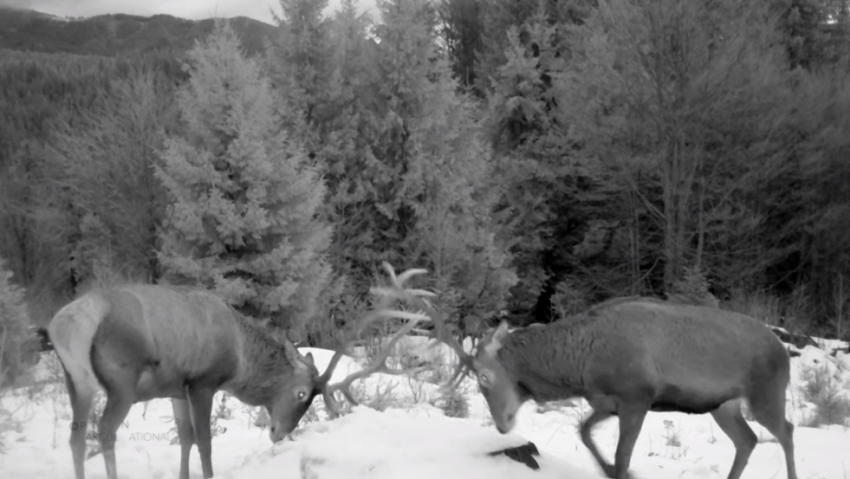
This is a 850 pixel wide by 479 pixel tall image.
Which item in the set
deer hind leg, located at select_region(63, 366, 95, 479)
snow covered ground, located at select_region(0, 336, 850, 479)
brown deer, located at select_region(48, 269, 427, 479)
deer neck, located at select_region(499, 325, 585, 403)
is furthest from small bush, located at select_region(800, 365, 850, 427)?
deer hind leg, located at select_region(63, 366, 95, 479)

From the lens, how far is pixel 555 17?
31.8 m

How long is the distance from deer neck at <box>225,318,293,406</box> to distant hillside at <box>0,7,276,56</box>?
6043cm

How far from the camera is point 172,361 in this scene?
569 centimetres

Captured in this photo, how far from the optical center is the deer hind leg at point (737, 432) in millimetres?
5883

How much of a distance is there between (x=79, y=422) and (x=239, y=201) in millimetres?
12598

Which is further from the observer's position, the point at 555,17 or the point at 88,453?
the point at 555,17

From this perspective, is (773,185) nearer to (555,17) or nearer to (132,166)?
(555,17)

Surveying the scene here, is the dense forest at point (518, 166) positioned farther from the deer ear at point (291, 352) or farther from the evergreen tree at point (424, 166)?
the deer ear at point (291, 352)

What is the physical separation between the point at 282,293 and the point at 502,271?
9129mm

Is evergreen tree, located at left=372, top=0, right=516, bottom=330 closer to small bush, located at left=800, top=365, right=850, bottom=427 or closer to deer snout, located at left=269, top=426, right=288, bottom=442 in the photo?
small bush, located at left=800, top=365, right=850, bottom=427

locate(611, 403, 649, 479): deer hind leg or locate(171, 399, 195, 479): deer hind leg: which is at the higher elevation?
locate(611, 403, 649, 479): deer hind leg

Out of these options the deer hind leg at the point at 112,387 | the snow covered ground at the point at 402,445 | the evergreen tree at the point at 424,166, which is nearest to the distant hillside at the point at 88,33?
the evergreen tree at the point at 424,166

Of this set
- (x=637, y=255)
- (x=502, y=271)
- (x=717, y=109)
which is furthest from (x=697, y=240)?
(x=502, y=271)

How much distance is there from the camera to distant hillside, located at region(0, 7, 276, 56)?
67.1 metres
